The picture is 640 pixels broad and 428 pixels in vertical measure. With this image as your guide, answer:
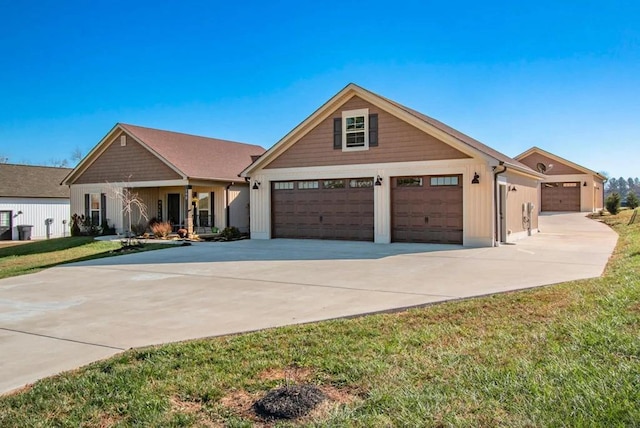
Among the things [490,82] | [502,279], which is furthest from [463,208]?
[502,279]

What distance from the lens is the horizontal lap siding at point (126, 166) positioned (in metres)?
21.5

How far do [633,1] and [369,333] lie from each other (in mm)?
11658

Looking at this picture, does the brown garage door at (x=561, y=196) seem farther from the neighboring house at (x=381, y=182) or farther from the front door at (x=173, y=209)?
the front door at (x=173, y=209)

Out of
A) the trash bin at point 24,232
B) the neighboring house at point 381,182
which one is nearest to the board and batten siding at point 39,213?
the trash bin at point 24,232

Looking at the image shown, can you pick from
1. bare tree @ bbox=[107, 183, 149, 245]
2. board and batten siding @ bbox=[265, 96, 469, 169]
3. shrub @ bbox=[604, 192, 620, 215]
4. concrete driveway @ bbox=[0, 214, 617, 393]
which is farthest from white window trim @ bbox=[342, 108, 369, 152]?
shrub @ bbox=[604, 192, 620, 215]

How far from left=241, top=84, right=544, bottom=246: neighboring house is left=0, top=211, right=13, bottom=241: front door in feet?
65.2

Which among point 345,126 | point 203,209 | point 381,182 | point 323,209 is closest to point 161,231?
point 203,209

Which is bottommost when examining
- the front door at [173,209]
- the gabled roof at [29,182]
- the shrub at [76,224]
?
the shrub at [76,224]

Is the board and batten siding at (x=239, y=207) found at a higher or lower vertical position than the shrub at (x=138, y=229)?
higher

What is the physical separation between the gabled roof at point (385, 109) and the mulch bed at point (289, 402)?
12.7m

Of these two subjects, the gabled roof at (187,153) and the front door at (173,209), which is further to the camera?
the front door at (173,209)

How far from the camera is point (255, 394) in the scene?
12.5 feet

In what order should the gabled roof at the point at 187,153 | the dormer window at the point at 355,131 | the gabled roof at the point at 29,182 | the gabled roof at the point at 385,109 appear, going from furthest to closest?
the gabled roof at the point at 29,182, the gabled roof at the point at 187,153, the dormer window at the point at 355,131, the gabled roof at the point at 385,109

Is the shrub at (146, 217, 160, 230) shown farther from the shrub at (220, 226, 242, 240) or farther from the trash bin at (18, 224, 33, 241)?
the trash bin at (18, 224, 33, 241)
